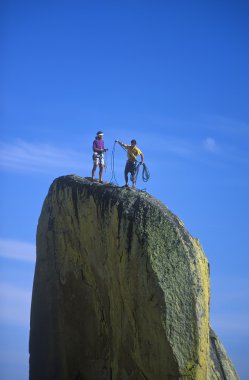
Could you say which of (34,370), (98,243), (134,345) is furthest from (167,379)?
(34,370)

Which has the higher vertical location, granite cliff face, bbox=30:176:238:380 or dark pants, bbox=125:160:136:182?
dark pants, bbox=125:160:136:182

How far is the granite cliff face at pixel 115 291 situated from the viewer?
19203 millimetres

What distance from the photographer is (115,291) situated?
20.8 metres

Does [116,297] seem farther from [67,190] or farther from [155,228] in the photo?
[67,190]

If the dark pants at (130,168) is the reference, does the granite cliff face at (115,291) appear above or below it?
below

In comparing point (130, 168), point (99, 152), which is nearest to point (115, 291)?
point (130, 168)

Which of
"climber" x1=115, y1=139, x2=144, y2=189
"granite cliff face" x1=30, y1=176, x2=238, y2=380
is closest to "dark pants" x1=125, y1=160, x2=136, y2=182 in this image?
"climber" x1=115, y1=139, x2=144, y2=189

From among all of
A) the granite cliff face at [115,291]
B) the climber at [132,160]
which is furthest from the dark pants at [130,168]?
the granite cliff face at [115,291]

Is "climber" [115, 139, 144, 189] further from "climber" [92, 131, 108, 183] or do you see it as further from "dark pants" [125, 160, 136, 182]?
"climber" [92, 131, 108, 183]

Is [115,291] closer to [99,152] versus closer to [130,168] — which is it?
[130,168]

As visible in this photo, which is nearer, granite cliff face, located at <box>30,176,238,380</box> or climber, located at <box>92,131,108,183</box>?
granite cliff face, located at <box>30,176,238,380</box>

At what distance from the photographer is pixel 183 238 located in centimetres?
2014

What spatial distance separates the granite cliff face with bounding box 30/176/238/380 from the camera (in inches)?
756

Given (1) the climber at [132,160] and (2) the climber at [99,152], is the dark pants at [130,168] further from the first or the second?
(2) the climber at [99,152]
